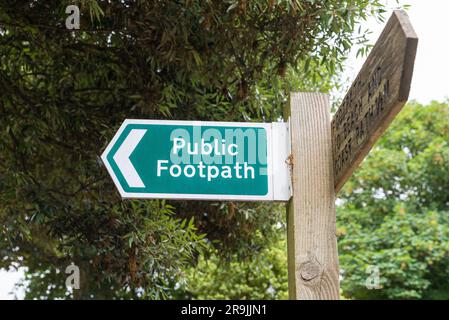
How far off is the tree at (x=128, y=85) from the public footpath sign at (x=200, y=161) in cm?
182

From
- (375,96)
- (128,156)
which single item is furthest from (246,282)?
(375,96)

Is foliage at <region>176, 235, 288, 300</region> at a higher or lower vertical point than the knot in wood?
higher

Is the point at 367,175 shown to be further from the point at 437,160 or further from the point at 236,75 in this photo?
the point at 236,75

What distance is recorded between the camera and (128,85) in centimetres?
517

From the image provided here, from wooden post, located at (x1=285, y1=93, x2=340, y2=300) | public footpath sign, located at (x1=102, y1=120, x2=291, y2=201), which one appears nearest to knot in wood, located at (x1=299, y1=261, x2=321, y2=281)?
wooden post, located at (x1=285, y1=93, x2=340, y2=300)

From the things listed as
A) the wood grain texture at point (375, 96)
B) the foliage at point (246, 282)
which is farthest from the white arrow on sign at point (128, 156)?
the foliage at point (246, 282)

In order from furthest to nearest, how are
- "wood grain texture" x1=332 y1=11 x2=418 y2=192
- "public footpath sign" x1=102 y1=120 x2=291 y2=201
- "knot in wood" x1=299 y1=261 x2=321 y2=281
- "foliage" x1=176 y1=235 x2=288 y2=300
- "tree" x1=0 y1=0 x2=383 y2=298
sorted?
"foliage" x1=176 y1=235 x2=288 y2=300, "tree" x1=0 y1=0 x2=383 y2=298, "public footpath sign" x1=102 y1=120 x2=291 y2=201, "knot in wood" x1=299 y1=261 x2=321 y2=281, "wood grain texture" x1=332 y1=11 x2=418 y2=192

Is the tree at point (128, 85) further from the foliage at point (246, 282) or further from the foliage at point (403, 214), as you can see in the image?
the foliage at point (403, 214)

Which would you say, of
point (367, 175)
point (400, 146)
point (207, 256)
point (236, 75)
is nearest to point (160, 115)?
point (236, 75)

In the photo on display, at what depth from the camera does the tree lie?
4309 millimetres

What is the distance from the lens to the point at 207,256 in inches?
298

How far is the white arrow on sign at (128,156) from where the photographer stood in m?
2.24

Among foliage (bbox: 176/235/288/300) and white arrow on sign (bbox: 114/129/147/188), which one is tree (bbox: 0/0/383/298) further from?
foliage (bbox: 176/235/288/300)

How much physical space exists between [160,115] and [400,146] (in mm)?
11198
